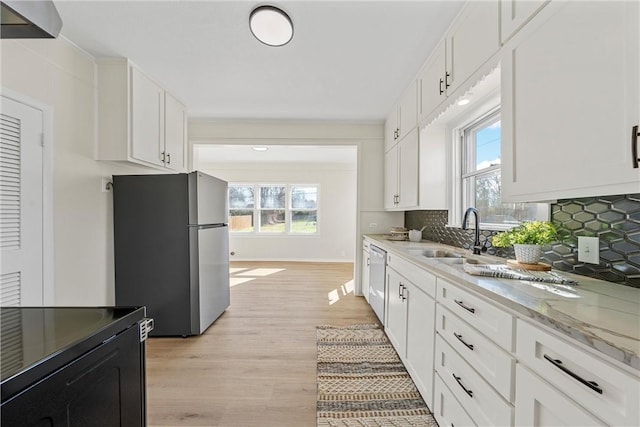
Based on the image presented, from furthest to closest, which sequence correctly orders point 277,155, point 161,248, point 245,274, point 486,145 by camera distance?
point 277,155 < point 245,274 < point 161,248 < point 486,145

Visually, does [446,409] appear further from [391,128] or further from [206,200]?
[391,128]

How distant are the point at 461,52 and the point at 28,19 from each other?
2049 millimetres

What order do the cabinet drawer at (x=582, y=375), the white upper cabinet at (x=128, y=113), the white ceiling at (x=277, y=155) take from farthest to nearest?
the white ceiling at (x=277, y=155) < the white upper cabinet at (x=128, y=113) < the cabinet drawer at (x=582, y=375)

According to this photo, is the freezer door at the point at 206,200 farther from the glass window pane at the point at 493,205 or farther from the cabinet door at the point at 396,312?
the glass window pane at the point at 493,205

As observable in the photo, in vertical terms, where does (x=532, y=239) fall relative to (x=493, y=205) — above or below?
below

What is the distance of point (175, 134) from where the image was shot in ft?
10.8


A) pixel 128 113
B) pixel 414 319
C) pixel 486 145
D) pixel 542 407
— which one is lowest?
pixel 414 319

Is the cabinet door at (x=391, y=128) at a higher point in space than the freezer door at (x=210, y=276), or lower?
higher

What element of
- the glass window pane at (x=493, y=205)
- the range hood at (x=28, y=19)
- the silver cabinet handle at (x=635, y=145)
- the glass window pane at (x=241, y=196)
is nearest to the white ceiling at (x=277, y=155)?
the glass window pane at (x=241, y=196)

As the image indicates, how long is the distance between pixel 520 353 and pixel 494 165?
66.7 inches

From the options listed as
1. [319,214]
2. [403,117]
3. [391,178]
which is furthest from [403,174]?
[319,214]

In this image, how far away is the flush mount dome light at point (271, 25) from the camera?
178 cm

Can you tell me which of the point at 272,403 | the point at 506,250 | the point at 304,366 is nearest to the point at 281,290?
the point at 304,366

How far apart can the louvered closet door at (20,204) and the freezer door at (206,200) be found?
104 cm
